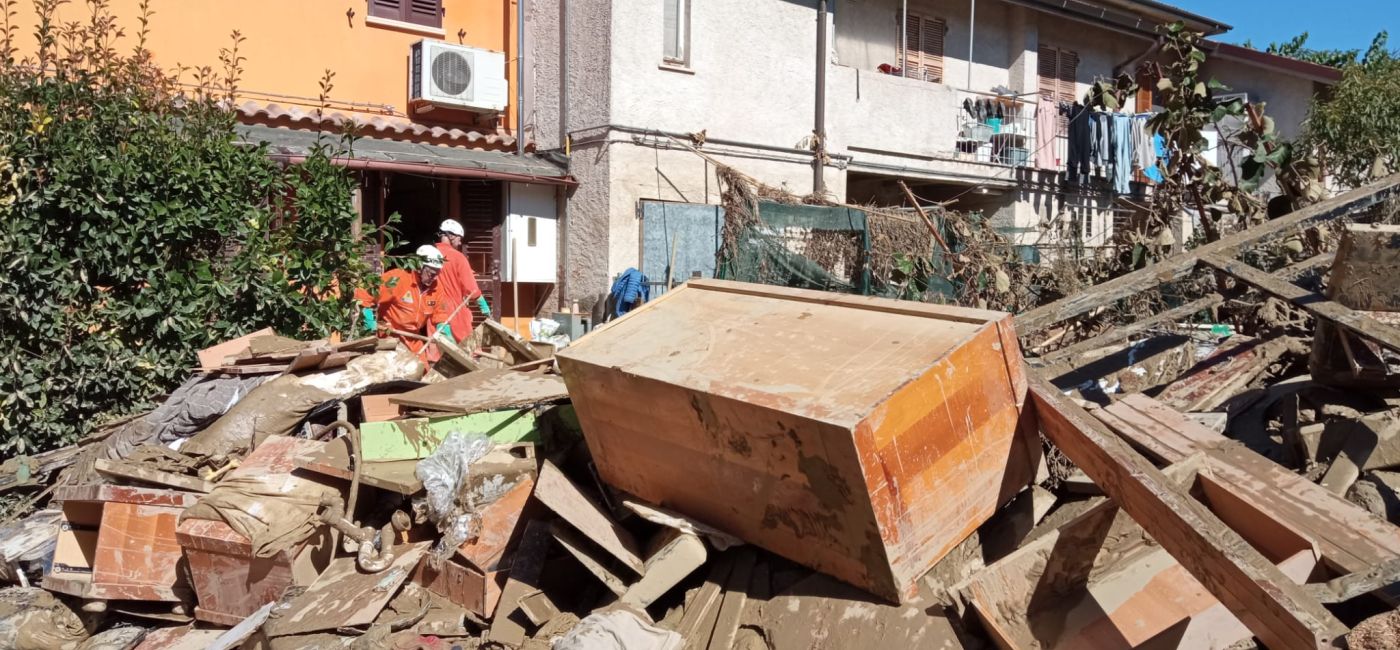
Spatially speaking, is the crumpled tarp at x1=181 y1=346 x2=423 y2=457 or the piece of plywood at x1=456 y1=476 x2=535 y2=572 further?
the crumpled tarp at x1=181 y1=346 x2=423 y2=457

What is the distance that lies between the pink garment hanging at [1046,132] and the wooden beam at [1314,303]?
11.7m

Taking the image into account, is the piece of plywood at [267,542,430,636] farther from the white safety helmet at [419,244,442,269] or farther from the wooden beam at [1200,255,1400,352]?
the wooden beam at [1200,255,1400,352]

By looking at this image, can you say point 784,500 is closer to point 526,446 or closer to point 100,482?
point 526,446

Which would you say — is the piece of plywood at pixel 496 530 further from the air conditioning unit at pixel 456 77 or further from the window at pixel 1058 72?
the window at pixel 1058 72

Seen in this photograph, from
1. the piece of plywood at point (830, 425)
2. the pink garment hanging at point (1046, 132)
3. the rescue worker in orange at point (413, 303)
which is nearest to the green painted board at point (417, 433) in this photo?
the piece of plywood at point (830, 425)

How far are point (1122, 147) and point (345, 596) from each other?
14.9 metres

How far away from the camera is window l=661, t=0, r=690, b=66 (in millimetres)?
11180

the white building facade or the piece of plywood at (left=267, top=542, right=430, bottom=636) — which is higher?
the white building facade

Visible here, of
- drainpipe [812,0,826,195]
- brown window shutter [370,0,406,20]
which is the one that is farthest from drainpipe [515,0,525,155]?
drainpipe [812,0,826,195]

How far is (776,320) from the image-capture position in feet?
12.8

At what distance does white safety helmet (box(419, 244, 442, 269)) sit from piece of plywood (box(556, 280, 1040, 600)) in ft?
11.4

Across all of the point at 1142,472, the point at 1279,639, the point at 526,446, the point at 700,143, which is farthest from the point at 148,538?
the point at 700,143

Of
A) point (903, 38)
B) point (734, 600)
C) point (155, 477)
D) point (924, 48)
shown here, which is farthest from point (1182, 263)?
point (924, 48)

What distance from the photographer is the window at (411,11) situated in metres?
10.6
